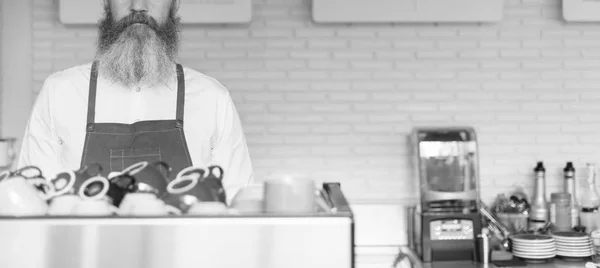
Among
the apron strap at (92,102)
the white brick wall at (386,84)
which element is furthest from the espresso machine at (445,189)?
the apron strap at (92,102)

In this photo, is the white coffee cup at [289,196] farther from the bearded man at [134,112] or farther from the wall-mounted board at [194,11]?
the wall-mounted board at [194,11]

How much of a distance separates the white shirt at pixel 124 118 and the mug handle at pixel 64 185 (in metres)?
1.05

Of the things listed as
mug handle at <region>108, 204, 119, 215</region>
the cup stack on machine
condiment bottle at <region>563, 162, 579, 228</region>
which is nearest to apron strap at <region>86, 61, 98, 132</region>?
the cup stack on machine

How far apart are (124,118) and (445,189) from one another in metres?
2.08

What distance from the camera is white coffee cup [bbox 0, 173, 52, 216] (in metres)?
1.44

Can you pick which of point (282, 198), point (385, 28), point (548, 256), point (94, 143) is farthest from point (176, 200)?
point (385, 28)

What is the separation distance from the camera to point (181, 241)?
142cm

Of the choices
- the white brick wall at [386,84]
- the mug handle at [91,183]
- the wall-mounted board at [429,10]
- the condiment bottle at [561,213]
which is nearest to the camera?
the mug handle at [91,183]

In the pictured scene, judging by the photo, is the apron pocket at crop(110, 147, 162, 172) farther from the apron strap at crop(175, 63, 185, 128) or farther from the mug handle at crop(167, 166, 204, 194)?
the mug handle at crop(167, 166, 204, 194)

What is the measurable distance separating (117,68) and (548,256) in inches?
97.7

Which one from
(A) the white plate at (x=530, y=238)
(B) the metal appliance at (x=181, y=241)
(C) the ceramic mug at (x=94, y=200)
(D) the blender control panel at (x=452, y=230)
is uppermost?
(C) the ceramic mug at (x=94, y=200)

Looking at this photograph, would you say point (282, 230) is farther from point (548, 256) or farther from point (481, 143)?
point (481, 143)

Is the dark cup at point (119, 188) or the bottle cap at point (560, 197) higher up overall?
the dark cup at point (119, 188)

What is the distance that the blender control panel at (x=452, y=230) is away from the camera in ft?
13.1
